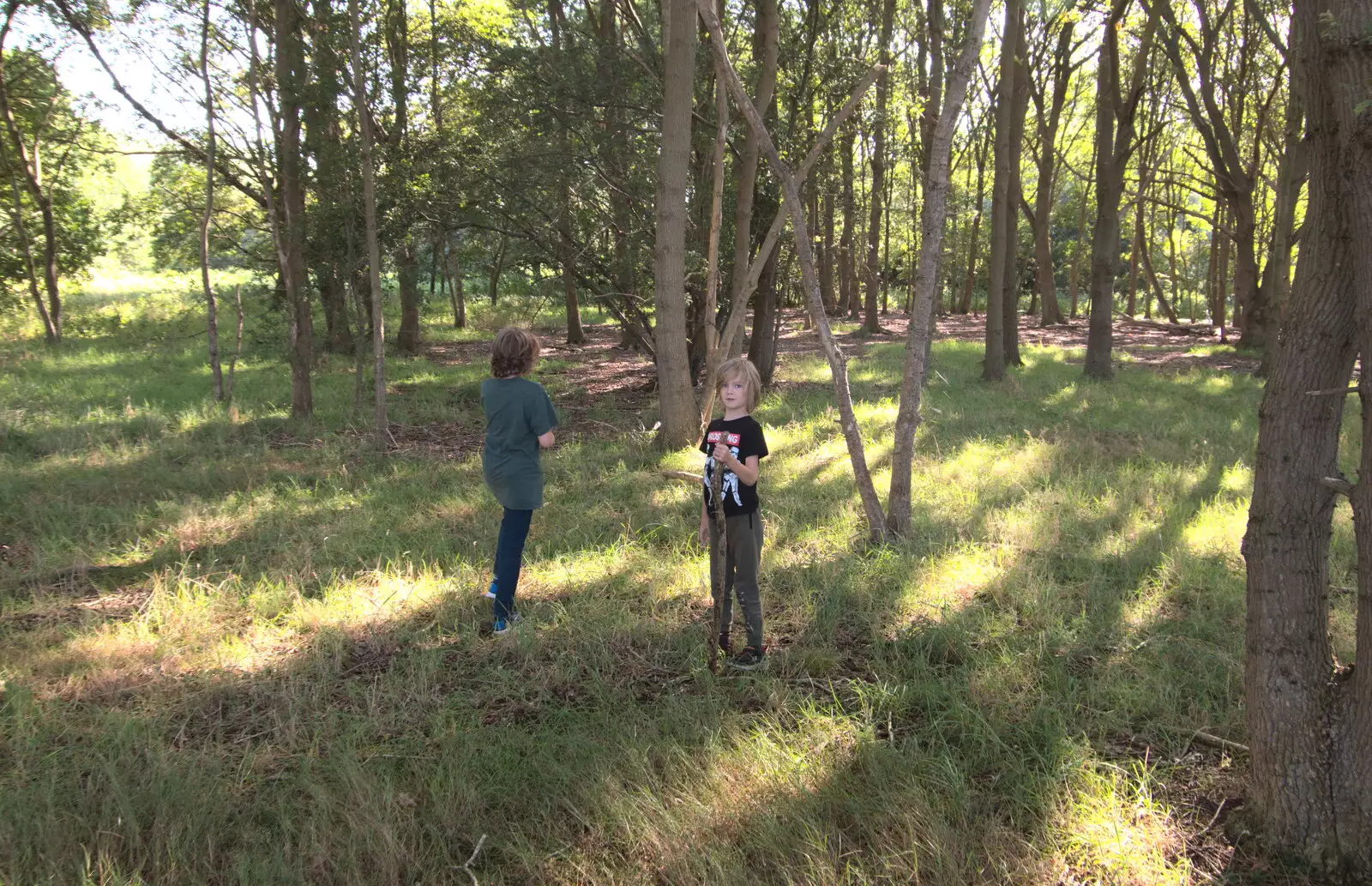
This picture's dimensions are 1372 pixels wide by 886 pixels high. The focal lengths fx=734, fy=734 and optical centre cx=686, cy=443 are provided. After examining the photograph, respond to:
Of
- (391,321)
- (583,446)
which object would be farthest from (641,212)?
(391,321)

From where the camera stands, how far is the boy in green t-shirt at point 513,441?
3963 millimetres

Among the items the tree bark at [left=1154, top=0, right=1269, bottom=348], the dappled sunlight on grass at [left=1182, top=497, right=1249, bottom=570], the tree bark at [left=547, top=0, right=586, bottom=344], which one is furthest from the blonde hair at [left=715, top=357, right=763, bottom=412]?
the tree bark at [left=1154, top=0, right=1269, bottom=348]

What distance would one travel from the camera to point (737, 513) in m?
3.43

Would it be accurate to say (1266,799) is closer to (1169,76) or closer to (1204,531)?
(1204,531)

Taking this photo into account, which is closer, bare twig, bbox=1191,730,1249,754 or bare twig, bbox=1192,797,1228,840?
bare twig, bbox=1192,797,1228,840

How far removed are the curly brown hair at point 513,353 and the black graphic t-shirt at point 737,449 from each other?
3.90 feet

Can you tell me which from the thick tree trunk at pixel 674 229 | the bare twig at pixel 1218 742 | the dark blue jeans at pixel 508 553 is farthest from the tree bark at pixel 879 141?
the bare twig at pixel 1218 742

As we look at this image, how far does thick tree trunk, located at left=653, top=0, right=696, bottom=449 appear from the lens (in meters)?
7.53

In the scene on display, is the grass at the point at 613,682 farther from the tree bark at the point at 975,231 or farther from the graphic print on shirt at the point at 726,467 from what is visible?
the tree bark at the point at 975,231

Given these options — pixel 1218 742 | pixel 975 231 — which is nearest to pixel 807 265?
pixel 1218 742

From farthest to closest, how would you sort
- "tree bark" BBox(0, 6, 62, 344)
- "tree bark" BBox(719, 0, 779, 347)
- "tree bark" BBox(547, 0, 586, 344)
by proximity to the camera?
"tree bark" BBox(0, 6, 62, 344) → "tree bark" BBox(547, 0, 586, 344) → "tree bark" BBox(719, 0, 779, 347)

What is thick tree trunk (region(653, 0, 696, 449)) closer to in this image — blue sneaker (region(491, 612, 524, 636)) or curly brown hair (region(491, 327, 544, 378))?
curly brown hair (region(491, 327, 544, 378))

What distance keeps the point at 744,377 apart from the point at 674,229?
188 inches

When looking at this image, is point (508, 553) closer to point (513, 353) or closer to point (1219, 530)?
point (513, 353)
